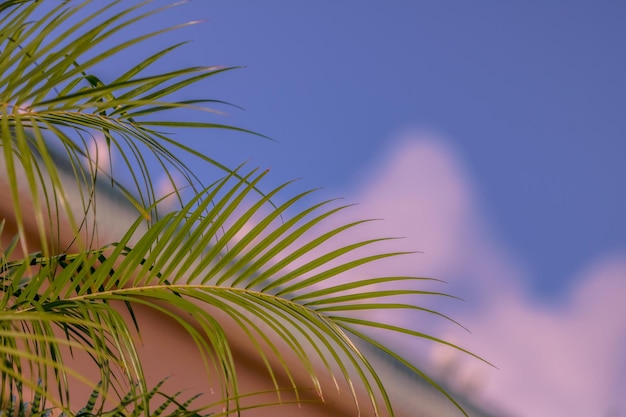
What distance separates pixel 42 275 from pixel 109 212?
3.33ft

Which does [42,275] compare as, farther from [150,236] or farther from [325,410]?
[325,410]

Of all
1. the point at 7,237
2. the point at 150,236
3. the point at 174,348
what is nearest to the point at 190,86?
the point at 150,236

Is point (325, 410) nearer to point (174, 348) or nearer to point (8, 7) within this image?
point (174, 348)

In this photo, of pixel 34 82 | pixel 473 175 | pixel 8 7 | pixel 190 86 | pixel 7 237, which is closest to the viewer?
pixel 34 82

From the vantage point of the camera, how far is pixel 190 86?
1.03m

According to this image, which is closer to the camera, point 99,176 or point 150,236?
point 150,236

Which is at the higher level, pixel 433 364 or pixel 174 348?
pixel 433 364

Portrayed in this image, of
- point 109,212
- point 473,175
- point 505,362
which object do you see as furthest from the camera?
point 473,175

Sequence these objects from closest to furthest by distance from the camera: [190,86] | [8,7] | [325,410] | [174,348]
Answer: [8,7], [190,86], [174,348], [325,410]

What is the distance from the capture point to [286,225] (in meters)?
0.92

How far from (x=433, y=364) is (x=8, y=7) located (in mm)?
1896

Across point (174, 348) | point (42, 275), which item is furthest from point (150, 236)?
point (174, 348)

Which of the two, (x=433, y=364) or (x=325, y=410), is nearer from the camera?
(x=433, y=364)

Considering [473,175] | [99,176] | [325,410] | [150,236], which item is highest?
[473,175]
